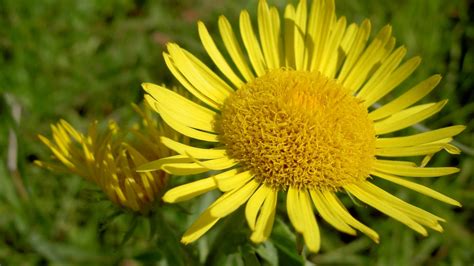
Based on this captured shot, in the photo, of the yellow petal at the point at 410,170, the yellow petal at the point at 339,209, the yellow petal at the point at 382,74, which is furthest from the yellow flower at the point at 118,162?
the yellow petal at the point at 382,74

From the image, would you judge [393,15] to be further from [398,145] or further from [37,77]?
[37,77]

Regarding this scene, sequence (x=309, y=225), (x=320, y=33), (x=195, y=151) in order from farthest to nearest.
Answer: (x=320, y=33)
(x=195, y=151)
(x=309, y=225)

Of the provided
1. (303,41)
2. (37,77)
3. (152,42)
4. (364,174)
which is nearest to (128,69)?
(152,42)

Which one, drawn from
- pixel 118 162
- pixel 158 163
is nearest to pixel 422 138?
pixel 158 163

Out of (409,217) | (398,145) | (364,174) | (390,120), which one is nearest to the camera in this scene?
(409,217)

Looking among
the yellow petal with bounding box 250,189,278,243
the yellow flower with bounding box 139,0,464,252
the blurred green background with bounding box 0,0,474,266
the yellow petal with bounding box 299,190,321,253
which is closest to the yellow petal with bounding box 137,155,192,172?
the yellow flower with bounding box 139,0,464,252

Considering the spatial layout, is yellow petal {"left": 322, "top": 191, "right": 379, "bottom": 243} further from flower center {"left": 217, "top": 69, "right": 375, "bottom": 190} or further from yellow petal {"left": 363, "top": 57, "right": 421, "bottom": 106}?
yellow petal {"left": 363, "top": 57, "right": 421, "bottom": 106}

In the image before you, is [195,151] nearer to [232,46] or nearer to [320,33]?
[232,46]
